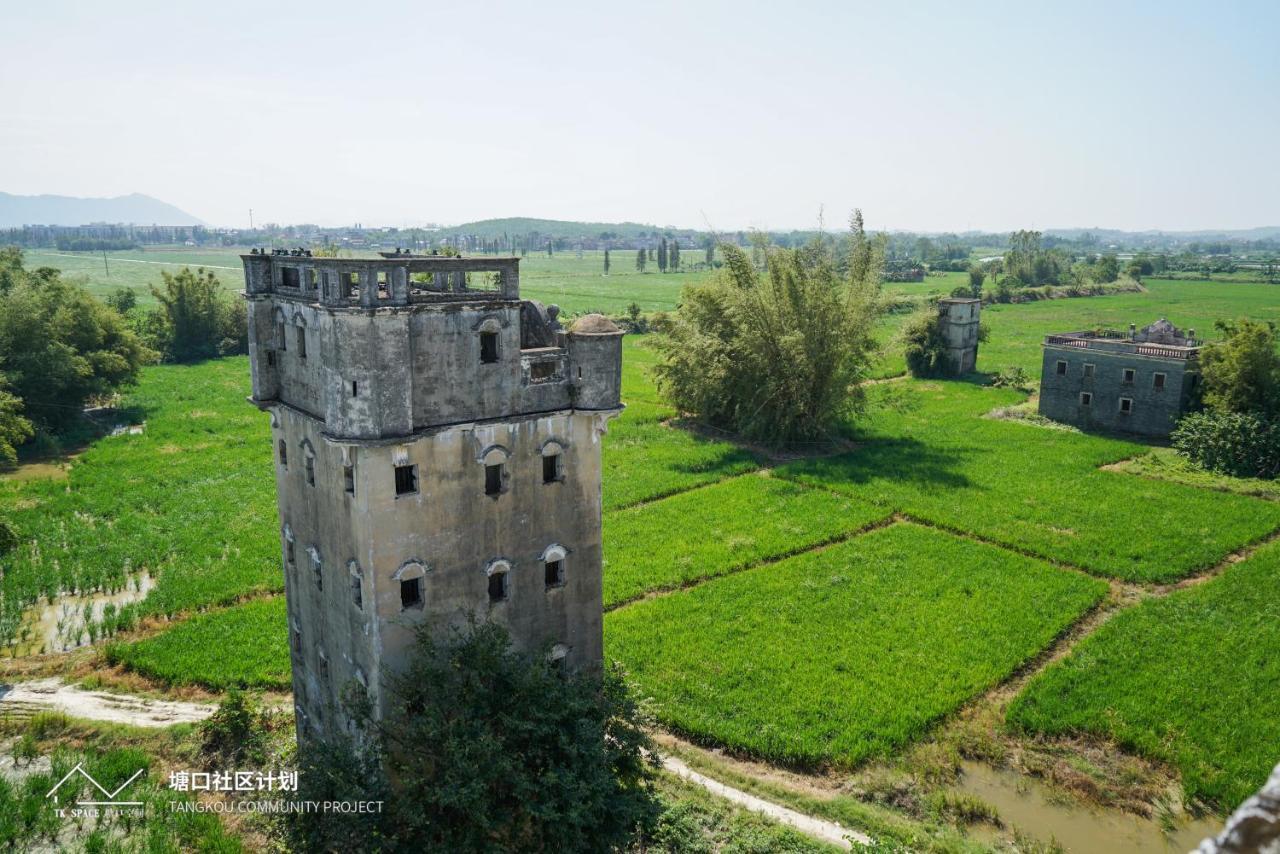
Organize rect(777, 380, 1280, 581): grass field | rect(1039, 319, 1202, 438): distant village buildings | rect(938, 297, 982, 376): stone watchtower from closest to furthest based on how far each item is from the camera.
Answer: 1. rect(777, 380, 1280, 581): grass field
2. rect(1039, 319, 1202, 438): distant village buildings
3. rect(938, 297, 982, 376): stone watchtower

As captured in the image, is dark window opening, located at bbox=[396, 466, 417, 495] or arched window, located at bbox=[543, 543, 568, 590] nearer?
dark window opening, located at bbox=[396, 466, 417, 495]

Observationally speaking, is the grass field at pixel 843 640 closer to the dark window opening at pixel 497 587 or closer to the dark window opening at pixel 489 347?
the dark window opening at pixel 497 587

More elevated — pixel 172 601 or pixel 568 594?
pixel 568 594

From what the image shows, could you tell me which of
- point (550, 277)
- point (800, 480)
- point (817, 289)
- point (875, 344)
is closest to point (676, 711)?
point (800, 480)

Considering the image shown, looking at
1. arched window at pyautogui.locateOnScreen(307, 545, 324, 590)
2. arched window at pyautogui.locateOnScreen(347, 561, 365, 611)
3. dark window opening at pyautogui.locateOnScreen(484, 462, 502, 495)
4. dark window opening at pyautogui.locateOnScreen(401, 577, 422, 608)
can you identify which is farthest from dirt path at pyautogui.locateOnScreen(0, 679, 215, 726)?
dark window opening at pyautogui.locateOnScreen(484, 462, 502, 495)

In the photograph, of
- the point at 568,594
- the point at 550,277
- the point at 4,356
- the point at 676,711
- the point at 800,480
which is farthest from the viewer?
the point at 550,277

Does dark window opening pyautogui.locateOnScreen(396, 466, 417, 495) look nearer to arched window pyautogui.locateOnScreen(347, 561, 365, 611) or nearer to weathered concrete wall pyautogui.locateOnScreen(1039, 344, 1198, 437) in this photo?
arched window pyautogui.locateOnScreen(347, 561, 365, 611)

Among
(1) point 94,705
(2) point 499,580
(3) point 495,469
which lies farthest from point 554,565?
(1) point 94,705

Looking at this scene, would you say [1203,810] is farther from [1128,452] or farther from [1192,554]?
[1128,452]
